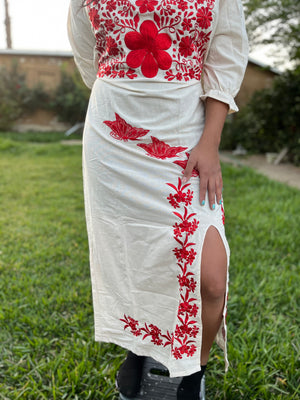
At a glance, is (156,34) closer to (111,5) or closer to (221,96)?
(111,5)

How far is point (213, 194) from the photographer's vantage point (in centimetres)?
123

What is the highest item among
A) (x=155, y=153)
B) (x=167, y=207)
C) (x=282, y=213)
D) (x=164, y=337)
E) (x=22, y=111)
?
(x=155, y=153)

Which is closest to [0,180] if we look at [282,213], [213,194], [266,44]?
[282,213]

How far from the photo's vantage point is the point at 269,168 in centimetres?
749

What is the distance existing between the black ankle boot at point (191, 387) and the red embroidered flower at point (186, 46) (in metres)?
1.25

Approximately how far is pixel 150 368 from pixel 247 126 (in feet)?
28.2

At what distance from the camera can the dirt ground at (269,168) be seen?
20.8 ft

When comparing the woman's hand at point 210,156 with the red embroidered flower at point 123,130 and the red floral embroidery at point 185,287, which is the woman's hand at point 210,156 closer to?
the red floral embroidery at point 185,287

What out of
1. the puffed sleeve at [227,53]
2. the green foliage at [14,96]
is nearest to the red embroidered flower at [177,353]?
the puffed sleeve at [227,53]

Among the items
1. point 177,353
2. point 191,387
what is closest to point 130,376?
point 191,387

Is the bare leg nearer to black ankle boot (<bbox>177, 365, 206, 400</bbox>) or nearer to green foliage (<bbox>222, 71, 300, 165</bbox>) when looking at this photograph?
black ankle boot (<bbox>177, 365, 206, 400</bbox>)

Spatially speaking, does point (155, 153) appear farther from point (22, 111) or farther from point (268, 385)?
point (22, 111)

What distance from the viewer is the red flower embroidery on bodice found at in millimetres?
1176

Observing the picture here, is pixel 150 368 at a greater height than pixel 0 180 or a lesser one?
greater
